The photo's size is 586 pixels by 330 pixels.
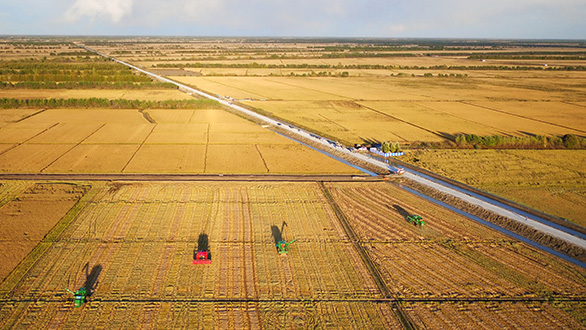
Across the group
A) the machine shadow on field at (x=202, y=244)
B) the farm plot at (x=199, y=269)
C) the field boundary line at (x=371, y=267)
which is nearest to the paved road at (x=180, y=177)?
the farm plot at (x=199, y=269)

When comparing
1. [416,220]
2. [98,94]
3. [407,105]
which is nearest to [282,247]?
[416,220]

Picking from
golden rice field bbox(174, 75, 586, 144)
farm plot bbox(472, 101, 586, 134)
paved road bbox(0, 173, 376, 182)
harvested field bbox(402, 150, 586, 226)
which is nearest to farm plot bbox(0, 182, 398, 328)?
paved road bbox(0, 173, 376, 182)

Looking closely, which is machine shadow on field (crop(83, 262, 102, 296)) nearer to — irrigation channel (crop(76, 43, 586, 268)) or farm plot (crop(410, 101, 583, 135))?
irrigation channel (crop(76, 43, 586, 268))

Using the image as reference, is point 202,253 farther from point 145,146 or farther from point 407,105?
point 407,105

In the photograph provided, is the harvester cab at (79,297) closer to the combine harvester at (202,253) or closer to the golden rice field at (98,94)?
the combine harvester at (202,253)

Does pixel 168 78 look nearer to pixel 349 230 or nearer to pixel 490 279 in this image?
pixel 349 230

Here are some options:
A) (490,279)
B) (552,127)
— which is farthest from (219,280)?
(552,127)
